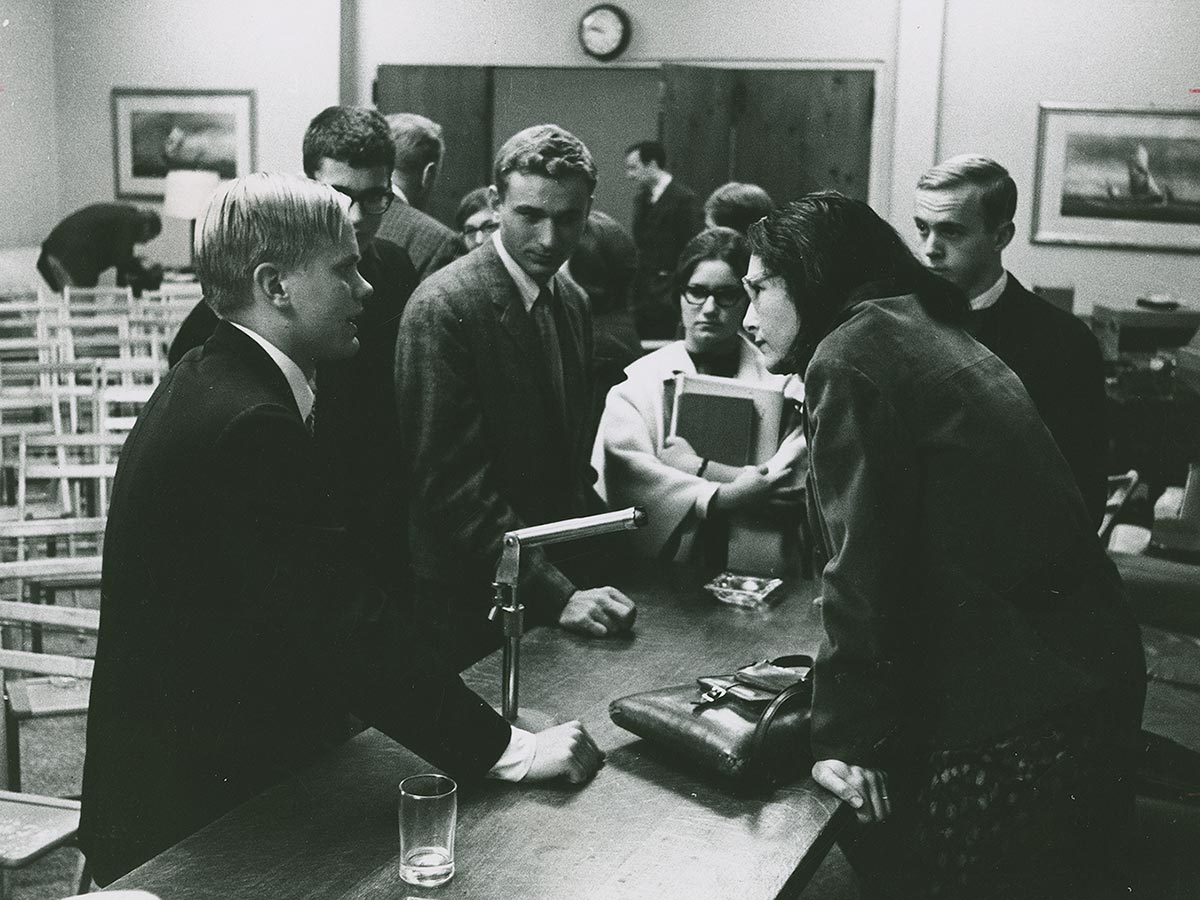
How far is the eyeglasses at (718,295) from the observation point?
3.10 meters

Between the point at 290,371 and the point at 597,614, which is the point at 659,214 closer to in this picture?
the point at 597,614

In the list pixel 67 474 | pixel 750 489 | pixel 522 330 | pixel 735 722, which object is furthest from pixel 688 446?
pixel 67 474

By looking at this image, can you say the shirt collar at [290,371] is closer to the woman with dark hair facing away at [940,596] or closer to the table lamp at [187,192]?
the woman with dark hair facing away at [940,596]

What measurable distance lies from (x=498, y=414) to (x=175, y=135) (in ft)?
28.9

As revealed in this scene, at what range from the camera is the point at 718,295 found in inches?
122

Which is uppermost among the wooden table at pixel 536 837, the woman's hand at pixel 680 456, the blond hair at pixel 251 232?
the blond hair at pixel 251 232

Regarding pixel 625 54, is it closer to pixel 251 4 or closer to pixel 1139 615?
pixel 251 4

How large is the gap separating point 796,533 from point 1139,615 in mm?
1089

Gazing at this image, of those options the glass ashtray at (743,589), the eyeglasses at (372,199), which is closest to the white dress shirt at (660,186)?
the eyeglasses at (372,199)

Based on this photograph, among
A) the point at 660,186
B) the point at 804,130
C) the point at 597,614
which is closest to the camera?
the point at 597,614

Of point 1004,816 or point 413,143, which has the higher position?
point 413,143

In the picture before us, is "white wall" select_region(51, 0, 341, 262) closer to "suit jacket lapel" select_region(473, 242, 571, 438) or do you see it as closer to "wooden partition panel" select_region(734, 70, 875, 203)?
"wooden partition panel" select_region(734, 70, 875, 203)

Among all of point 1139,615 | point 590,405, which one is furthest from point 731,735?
point 1139,615

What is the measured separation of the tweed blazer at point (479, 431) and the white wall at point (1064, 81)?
579 cm
